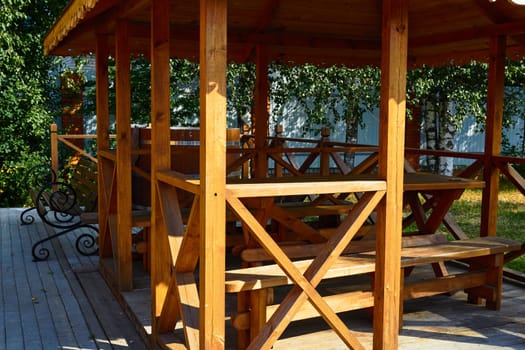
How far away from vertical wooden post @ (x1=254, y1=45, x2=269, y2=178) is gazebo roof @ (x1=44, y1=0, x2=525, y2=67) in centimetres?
19

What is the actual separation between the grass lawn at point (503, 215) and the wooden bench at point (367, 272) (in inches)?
95.7

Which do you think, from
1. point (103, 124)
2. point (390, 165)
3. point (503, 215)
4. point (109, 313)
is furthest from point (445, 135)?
→ point (390, 165)

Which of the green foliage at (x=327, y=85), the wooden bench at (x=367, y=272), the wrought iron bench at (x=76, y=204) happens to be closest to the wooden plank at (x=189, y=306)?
the wooden bench at (x=367, y=272)

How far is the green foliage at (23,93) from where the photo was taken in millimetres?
11602

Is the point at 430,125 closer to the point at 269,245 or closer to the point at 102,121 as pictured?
the point at 102,121

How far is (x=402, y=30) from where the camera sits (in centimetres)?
383

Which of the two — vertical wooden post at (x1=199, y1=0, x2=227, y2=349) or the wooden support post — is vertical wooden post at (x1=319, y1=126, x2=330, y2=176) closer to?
the wooden support post

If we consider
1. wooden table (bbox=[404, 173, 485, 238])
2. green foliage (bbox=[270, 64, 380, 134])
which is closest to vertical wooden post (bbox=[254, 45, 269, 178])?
wooden table (bbox=[404, 173, 485, 238])

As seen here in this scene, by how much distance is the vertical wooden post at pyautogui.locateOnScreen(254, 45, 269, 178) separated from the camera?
755cm

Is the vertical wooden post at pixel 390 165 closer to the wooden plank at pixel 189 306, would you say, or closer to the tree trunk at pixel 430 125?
the wooden plank at pixel 189 306

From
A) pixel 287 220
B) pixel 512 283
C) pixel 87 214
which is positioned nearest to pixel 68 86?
pixel 87 214

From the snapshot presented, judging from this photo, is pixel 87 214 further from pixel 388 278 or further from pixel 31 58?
pixel 31 58

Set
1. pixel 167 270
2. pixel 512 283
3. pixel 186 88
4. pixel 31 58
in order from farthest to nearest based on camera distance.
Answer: pixel 186 88, pixel 31 58, pixel 512 283, pixel 167 270

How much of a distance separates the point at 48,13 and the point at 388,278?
33.9 ft
